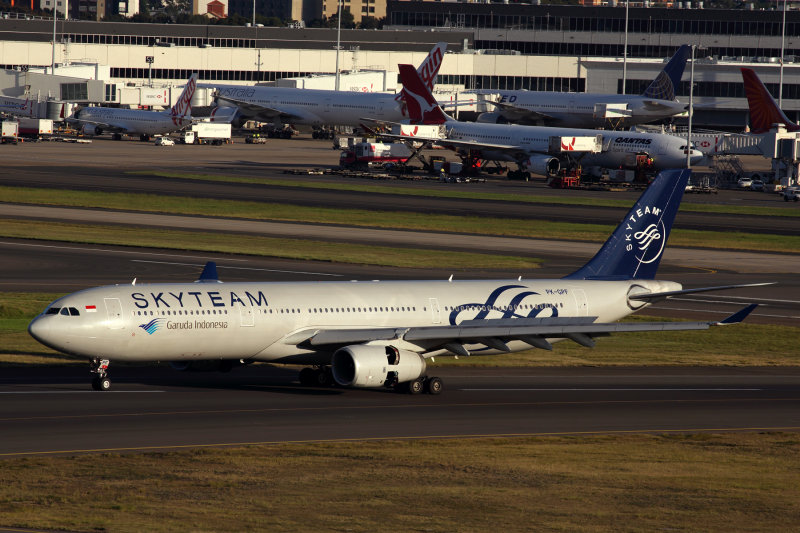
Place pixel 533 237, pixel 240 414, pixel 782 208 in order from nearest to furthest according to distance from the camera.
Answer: pixel 240 414, pixel 533 237, pixel 782 208

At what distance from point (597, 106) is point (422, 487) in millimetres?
154267

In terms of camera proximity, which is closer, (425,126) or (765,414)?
(765,414)

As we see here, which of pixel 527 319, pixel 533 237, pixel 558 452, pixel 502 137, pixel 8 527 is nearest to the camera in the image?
pixel 8 527

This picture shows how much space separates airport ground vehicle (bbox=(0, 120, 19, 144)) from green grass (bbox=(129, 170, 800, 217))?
1850 inches

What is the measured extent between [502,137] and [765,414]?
105794 millimetres

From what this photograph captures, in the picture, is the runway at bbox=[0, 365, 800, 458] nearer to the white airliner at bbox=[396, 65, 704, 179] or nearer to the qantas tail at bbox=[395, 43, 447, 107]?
Result: the white airliner at bbox=[396, 65, 704, 179]

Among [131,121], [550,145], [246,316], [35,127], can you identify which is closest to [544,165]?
[550,145]

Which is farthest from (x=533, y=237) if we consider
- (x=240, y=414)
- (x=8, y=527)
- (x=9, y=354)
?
(x=8, y=527)

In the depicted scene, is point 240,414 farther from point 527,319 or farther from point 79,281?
point 79,281

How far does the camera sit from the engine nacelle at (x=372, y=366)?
41656 millimetres

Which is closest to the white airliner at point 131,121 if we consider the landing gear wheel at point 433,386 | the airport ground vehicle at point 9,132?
the airport ground vehicle at point 9,132

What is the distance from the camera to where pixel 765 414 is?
42594 millimetres

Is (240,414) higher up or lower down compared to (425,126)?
lower down

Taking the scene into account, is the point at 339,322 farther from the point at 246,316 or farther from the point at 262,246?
the point at 262,246
